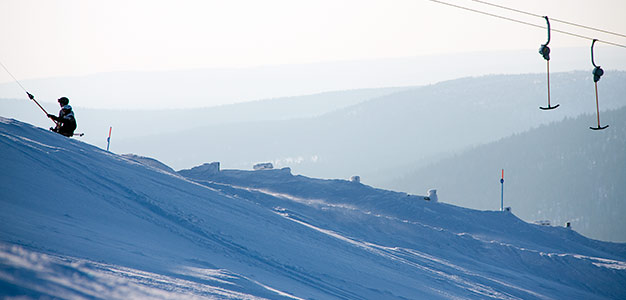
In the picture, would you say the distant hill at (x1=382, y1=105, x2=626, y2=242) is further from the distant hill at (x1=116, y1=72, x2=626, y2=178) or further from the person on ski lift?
the person on ski lift

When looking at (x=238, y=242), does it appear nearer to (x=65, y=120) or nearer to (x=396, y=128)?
(x=65, y=120)

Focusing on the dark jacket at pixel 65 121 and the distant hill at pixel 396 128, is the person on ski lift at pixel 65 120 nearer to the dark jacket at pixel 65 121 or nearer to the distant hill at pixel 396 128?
the dark jacket at pixel 65 121

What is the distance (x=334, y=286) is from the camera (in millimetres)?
15586

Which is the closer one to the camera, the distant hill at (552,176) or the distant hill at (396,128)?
the distant hill at (552,176)

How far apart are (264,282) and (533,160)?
87.3 metres

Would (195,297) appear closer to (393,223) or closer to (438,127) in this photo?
(393,223)

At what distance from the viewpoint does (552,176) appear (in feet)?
297

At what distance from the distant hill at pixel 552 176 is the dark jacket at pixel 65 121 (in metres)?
63.3

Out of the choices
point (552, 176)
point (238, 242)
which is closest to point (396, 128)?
point (552, 176)

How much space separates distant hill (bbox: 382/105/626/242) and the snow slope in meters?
51.6

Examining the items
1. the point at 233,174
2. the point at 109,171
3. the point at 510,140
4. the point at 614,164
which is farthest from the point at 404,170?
the point at 109,171

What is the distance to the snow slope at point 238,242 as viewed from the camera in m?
10.9

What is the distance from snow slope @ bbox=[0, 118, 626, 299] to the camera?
35.9 feet

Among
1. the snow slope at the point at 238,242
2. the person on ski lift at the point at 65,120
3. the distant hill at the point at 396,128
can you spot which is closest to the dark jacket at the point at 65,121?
the person on ski lift at the point at 65,120
